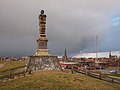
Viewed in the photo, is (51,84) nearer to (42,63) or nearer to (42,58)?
(42,63)

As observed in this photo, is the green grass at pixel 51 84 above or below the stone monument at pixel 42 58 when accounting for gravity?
below

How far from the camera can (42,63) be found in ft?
124

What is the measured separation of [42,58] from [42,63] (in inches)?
31.5

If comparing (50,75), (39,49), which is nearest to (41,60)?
(39,49)

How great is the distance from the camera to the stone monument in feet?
123

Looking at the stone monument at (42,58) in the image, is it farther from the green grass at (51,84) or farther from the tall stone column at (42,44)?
the green grass at (51,84)

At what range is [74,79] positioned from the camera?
29297 mm

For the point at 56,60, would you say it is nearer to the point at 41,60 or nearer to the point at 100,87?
the point at 41,60

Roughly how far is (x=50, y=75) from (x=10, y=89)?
22.8 feet

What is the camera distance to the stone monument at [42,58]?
3742 centimetres

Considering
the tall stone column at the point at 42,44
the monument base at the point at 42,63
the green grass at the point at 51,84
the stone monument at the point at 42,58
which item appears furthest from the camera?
the tall stone column at the point at 42,44

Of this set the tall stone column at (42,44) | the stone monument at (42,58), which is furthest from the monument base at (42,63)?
the tall stone column at (42,44)

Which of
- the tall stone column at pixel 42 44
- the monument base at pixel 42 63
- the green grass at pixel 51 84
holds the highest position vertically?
the tall stone column at pixel 42 44

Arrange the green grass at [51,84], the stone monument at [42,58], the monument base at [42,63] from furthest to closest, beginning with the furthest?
the stone monument at [42,58] → the monument base at [42,63] → the green grass at [51,84]
